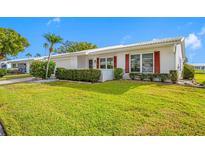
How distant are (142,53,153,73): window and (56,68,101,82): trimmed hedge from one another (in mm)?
3733

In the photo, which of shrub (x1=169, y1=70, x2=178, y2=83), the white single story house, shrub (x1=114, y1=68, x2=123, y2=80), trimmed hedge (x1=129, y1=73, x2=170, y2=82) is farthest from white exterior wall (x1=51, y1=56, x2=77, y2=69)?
shrub (x1=169, y1=70, x2=178, y2=83)

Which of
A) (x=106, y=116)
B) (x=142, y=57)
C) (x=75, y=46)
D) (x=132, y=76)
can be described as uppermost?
(x=75, y=46)

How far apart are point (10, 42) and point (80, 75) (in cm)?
2091

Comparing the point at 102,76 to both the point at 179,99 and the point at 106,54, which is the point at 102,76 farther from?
the point at 179,99

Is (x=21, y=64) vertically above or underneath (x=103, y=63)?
above

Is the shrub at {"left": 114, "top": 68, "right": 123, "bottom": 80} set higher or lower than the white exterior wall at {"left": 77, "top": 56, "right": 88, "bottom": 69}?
lower

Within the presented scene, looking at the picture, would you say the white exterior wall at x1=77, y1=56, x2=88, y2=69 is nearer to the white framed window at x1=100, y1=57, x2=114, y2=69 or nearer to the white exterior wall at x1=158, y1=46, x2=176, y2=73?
the white framed window at x1=100, y1=57, x2=114, y2=69

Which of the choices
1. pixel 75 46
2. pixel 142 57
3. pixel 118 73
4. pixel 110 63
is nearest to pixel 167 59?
pixel 142 57

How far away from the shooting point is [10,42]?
28703 millimetres

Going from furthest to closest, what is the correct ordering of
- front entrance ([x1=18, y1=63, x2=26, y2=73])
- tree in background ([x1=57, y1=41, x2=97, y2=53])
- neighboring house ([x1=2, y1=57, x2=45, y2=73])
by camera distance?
1. tree in background ([x1=57, y1=41, x2=97, y2=53])
2. front entrance ([x1=18, y1=63, x2=26, y2=73])
3. neighboring house ([x1=2, y1=57, x2=45, y2=73])

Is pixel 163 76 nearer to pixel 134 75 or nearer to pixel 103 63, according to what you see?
pixel 134 75

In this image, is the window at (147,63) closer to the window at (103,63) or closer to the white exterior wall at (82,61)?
the window at (103,63)

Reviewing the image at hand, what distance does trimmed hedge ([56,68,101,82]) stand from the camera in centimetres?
1341
